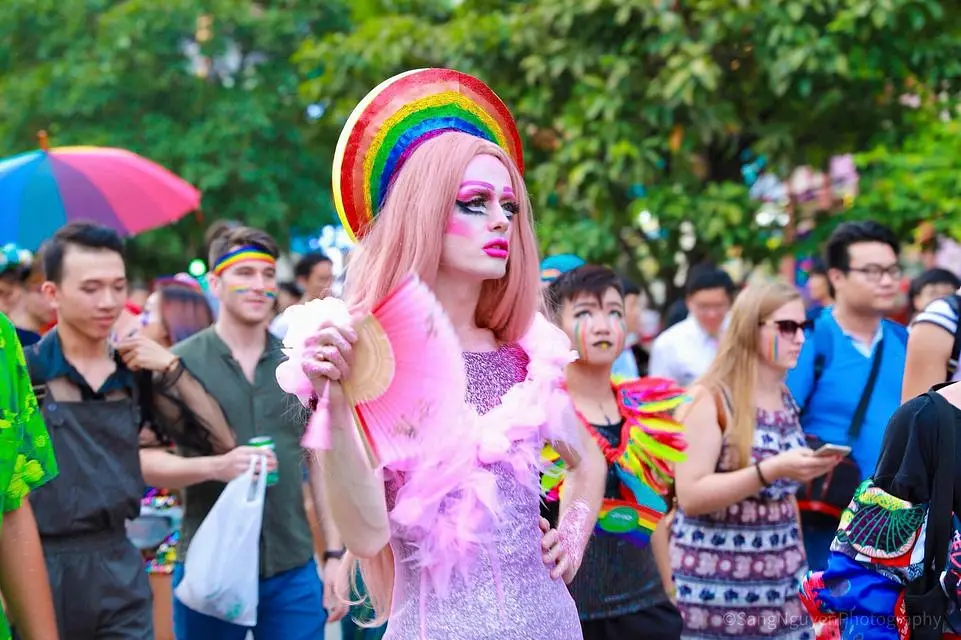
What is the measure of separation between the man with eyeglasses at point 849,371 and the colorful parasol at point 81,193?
3.49 metres

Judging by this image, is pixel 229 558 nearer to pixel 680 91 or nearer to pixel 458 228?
pixel 458 228

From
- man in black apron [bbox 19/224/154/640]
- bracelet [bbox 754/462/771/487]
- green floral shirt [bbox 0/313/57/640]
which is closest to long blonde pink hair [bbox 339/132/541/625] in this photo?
green floral shirt [bbox 0/313/57/640]

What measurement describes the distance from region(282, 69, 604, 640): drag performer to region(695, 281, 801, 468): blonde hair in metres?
1.80

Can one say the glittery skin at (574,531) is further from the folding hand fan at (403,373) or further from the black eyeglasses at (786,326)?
the black eyeglasses at (786,326)

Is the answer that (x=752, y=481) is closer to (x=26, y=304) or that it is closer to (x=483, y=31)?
(x=26, y=304)

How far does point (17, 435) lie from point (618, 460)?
6.82 feet

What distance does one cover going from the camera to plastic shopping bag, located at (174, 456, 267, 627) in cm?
422

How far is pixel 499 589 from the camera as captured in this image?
2.47m

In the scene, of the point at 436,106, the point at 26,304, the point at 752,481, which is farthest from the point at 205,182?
the point at 436,106

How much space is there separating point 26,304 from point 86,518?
269cm

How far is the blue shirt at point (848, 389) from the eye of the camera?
505cm

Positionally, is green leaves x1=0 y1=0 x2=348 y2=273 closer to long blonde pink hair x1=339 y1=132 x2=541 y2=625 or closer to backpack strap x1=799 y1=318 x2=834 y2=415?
backpack strap x1=799 y1=318 x2=834 y2=415

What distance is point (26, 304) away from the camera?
6219mm

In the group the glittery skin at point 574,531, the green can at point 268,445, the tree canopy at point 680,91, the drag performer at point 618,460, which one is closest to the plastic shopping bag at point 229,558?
the green can at point 268,445
